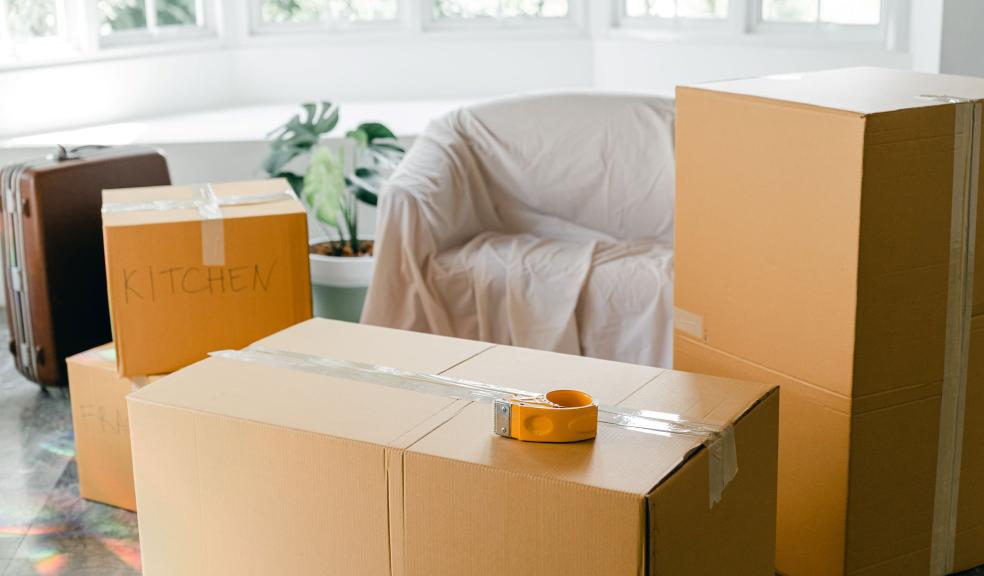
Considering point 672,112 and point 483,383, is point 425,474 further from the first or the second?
point 672,112

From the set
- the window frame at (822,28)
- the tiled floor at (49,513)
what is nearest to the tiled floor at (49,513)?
the tiled floor at (49,513)

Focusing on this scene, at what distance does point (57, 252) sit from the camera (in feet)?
9.84

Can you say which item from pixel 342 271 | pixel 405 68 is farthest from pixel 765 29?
pixel 342 271

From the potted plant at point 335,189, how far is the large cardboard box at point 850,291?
1.42m

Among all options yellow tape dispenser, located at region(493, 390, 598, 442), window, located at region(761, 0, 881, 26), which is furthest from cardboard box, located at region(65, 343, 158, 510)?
window, located at region(761, 0, 881, 26)

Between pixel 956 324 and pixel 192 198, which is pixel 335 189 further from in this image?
pixel 956 324

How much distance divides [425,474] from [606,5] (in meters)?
3.79

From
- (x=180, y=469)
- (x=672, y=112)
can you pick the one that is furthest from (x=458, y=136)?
(x=180, y=469)

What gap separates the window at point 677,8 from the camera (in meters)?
4.53

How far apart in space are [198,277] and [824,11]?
2874mm

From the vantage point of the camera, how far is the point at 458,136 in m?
3.37

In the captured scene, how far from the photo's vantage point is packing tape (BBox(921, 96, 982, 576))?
179 cm

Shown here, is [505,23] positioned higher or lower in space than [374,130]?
higher

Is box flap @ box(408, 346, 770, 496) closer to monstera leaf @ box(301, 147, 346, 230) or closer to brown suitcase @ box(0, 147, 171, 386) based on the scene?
monstera leaf @ box(301, 147, 346, 230)
